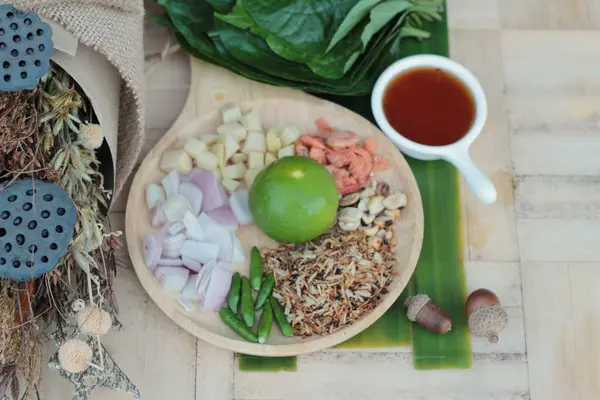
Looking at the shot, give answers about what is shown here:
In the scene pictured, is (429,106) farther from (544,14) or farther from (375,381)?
(375,381)

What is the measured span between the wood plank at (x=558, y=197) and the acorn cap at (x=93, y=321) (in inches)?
24.9

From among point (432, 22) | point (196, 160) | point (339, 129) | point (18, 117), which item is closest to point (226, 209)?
point (196, 160)

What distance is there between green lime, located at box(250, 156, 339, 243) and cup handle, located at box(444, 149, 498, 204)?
182mm

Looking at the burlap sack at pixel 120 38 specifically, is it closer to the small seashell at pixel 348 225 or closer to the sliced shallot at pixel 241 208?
the sliced shallot at pixel 241 208

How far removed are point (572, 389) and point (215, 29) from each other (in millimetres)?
736

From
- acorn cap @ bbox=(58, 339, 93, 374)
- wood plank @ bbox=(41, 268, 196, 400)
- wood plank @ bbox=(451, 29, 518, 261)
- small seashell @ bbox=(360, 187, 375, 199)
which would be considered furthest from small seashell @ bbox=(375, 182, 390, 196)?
acorn cap @ bbox=(58, 339, 93, 374)

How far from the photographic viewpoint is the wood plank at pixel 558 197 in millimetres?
1167

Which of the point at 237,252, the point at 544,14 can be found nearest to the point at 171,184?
the point at 237,252

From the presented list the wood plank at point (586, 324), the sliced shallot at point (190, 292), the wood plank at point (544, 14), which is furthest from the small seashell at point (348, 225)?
the wood plank at point (544, 14)

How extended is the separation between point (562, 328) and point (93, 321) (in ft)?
2.15

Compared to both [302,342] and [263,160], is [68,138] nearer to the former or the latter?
[263,160]

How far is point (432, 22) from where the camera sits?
49.9 inches

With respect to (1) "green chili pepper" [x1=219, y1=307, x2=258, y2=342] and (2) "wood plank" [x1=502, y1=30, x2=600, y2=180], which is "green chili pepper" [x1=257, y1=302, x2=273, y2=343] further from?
(2) "wood plank" [x1=502, y1=30, x2=600, y2=180]

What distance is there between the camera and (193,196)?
1.10 meters
